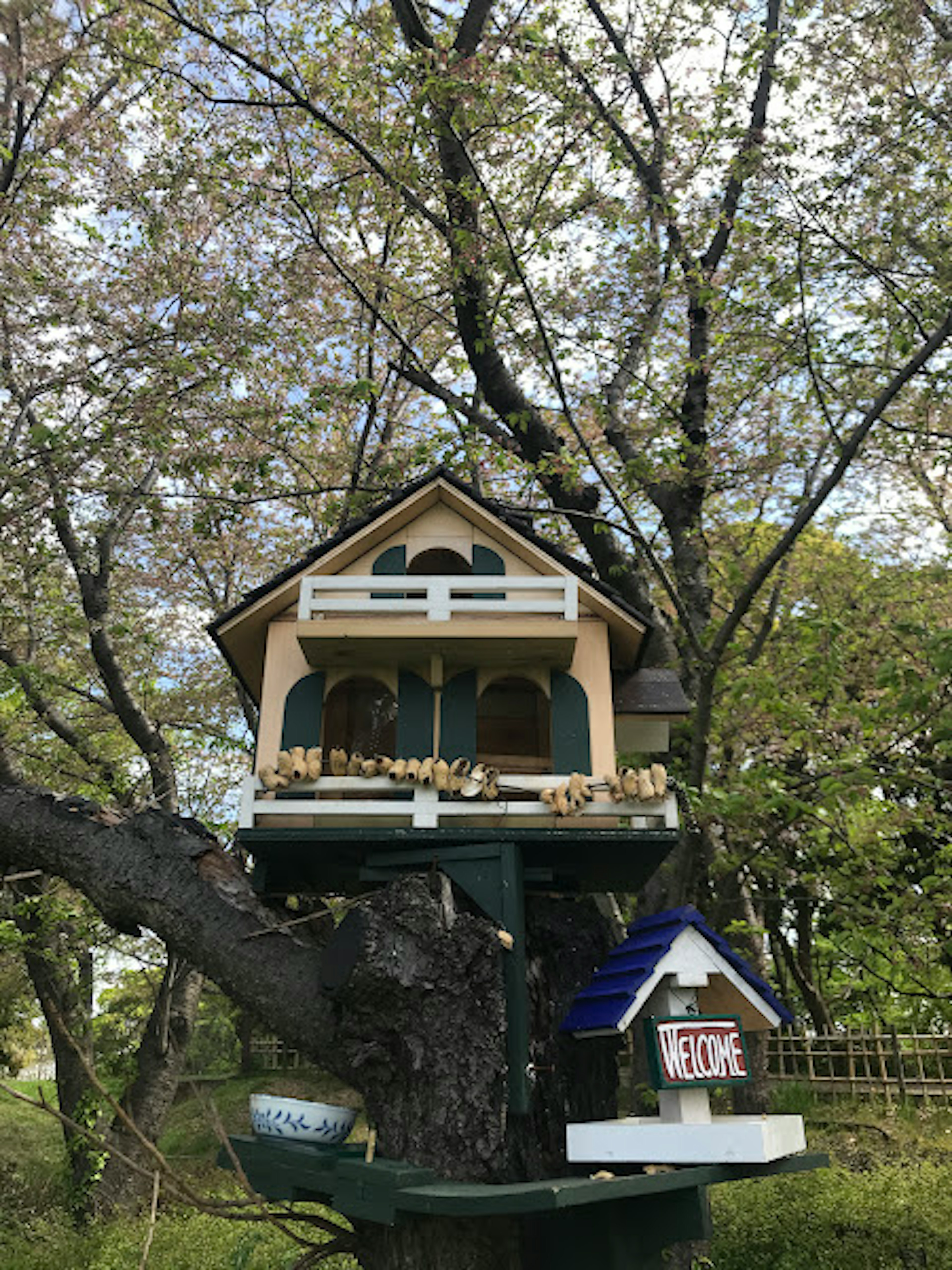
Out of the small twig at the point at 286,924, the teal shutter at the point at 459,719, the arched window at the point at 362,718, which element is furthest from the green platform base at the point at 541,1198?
the arched window at the point at 362,718

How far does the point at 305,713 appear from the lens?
4.39 m

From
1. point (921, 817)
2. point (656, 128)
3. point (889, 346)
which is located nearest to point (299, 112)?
point (656, 128)

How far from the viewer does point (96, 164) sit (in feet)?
28.5

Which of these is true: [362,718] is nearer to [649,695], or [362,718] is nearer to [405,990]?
[649,695]

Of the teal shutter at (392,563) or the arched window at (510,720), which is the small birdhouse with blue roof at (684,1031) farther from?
the teal shutter at (392,563)

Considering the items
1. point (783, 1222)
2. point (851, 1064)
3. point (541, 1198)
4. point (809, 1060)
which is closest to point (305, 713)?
point (541, 1198)

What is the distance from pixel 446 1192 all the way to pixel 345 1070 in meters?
1.16

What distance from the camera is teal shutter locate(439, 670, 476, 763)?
13.9 ft

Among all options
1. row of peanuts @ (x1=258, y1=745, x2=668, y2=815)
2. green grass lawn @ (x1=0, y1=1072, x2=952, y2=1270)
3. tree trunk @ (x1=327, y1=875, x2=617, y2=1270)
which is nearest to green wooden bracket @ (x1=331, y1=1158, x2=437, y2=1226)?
tree trunk @ (x1=327, y1=875, x2=617, y2=1270)

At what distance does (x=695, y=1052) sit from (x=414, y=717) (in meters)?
1.82

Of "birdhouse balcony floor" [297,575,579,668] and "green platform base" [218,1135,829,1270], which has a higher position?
"birdhouse balcony floor" [297,575,579,668]

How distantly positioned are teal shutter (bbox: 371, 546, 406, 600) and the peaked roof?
0.16 metres

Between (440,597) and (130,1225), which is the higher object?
(440,597)

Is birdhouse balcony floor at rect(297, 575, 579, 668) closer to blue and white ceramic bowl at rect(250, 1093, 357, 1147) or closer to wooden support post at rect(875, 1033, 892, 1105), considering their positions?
blue and white ceramic bowl at rect(250, 1093, 357, 1147)
